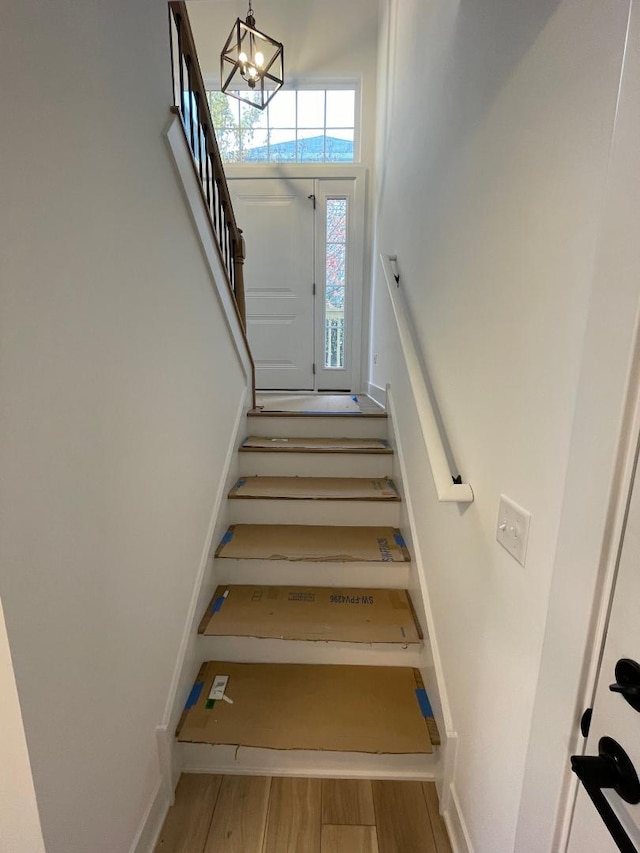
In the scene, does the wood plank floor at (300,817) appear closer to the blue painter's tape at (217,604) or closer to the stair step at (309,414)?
the blue painter's tape at (217,604)

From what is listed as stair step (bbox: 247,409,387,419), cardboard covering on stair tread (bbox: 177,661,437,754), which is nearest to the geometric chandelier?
stair step (bbox: 247,409,387,419)

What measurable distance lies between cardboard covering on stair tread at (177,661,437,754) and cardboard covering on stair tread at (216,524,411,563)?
0.42 meters

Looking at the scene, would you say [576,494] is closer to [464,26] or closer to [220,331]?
[464,26]

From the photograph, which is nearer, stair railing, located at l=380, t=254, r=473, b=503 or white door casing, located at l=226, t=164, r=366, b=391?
stair railing, located at l=380, t=254, r=473, b=503

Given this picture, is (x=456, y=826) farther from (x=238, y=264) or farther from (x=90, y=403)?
(x=238, y=264)

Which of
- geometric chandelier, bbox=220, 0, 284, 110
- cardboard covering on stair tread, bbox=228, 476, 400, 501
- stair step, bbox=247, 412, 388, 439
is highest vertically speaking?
geometric chandelier, bbox=220, 0, 284, 110

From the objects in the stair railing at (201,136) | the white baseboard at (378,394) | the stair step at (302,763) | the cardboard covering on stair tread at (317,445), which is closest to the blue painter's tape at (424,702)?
the stair step at (302,763)

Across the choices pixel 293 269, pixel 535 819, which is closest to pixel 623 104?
pixel 535 819

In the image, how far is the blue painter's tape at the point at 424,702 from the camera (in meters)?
1.46

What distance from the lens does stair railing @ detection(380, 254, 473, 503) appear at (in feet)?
3.72

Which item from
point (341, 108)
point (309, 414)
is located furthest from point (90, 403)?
point (341, 108)

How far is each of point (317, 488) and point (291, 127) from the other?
323 centimetres

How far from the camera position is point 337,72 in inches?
135

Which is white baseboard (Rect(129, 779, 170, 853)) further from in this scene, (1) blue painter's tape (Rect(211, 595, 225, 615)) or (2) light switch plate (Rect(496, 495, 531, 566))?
(2) light switch plate (Rect(496, 495, 531, 566))
